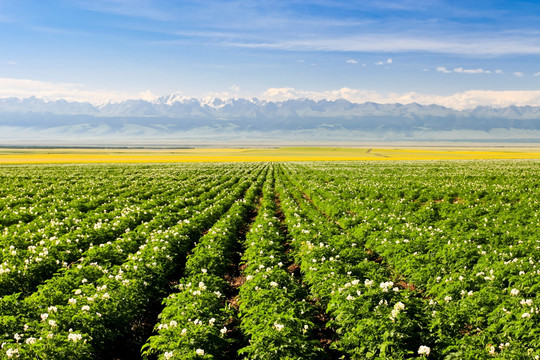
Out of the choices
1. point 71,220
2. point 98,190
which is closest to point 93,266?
point 71,220

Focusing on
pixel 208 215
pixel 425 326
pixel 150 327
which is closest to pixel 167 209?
pixel 208 215

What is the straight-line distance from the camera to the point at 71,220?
19.0 metres

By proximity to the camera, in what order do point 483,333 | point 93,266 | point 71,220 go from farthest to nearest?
point 71,220, point 93,266, point 483,333

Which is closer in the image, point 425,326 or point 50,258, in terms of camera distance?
point 425,326

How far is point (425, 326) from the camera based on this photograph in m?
7.74

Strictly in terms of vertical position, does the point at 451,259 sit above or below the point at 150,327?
above

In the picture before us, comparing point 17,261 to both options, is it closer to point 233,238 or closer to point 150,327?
point 150,327

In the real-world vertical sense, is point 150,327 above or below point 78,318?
below

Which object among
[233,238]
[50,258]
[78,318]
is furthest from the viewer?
[233,238]

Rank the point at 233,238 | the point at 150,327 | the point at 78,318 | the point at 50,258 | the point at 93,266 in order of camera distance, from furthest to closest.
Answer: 1. the point at 233,238
2. the point at 50,258
3. the point at 93,266
4. the point at 150,327
5. the point at 78,318

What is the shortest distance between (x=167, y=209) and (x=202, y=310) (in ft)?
52.1

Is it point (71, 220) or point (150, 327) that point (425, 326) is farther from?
point (71, 220)

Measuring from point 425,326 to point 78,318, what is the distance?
7228 mm

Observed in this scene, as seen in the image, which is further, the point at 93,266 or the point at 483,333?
the point at 93,266
